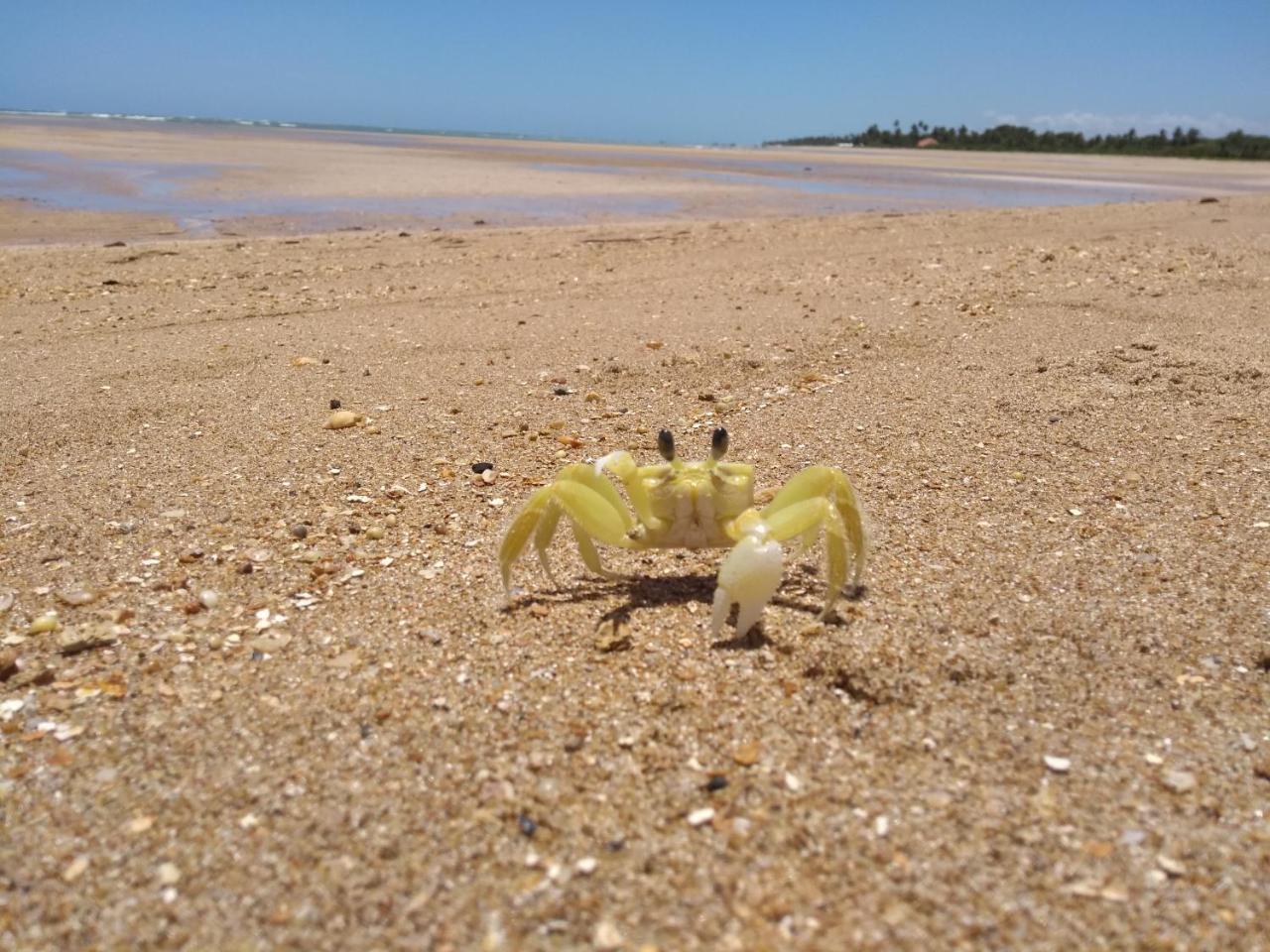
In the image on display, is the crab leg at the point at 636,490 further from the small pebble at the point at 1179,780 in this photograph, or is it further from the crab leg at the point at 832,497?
the small pebble at the point at 1179,780

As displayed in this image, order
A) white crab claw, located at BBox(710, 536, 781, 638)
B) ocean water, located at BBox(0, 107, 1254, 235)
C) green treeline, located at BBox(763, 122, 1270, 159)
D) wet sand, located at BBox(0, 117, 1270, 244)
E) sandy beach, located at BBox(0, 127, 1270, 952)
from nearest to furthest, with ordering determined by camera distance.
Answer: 1. sandy beach, located at BBox(0, 127, 1270, 952)
2. white crab claw, located at BBox(710, 536, 781, 638)
3. wet sand, located at BBox(0, 117, 1270, 244)
4. ocean water, located at BBox(0, 107, 1254, 235)
5. green treeline, located at BBox(763, 122, 1270, 159)

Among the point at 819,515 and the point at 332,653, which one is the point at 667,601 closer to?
the point at 819,515

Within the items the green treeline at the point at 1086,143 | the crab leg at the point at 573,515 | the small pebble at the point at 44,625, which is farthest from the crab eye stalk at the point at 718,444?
the green treeline at the point at 1086,143

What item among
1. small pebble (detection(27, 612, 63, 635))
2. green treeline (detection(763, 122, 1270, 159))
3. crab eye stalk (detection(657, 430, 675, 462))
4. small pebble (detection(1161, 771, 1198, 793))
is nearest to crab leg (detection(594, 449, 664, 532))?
crab eye stalk (detection(657, 430, 675, 462))

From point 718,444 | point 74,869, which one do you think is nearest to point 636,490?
point 718,444

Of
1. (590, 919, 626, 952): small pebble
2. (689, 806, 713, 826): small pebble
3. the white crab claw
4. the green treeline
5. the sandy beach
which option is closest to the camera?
(590, 919, 626, 952): small pebble

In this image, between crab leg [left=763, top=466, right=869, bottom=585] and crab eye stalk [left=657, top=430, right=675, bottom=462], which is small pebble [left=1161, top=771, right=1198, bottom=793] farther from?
crab eye stalk [left=657, top=430, right=675, bottom=462]

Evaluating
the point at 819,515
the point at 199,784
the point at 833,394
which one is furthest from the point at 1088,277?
the point at 199,784
